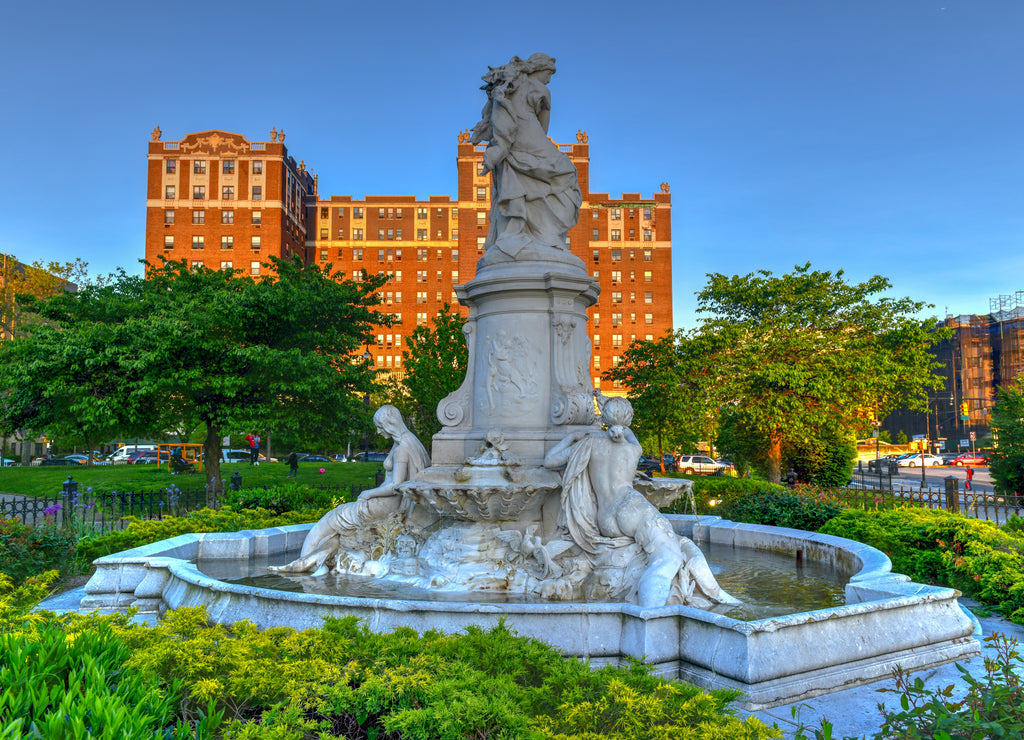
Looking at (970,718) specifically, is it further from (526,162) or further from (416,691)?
(526,162)

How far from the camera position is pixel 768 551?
975cm

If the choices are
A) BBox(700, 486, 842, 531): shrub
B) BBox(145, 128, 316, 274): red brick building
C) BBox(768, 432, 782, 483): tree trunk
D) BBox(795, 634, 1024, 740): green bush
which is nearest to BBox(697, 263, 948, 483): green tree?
→ BBox(768, 432, 782, 483): tree trunk

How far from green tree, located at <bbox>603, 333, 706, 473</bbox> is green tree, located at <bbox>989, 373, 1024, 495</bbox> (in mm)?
9343

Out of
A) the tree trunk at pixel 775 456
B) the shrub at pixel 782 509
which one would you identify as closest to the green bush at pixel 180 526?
the shrub at pixel 782 509

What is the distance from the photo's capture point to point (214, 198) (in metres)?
75.8

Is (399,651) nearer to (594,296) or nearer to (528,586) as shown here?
(528,586)

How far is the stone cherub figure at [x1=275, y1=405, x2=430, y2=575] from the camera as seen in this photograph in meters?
8.16

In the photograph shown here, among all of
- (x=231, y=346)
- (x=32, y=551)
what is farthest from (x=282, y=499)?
(x=231, y=346)

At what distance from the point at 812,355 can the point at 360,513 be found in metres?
20.7

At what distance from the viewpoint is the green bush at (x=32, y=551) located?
9.01 m

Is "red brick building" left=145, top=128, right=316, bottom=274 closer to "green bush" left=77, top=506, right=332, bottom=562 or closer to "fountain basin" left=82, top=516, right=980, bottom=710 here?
"green bush" left=77, top=506, right=332, bottom=562

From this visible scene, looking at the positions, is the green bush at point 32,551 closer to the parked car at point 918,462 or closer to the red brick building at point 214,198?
the parked car at point 918,462

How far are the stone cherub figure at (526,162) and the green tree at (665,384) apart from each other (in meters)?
15.4

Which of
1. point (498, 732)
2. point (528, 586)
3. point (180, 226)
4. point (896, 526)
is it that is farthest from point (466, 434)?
point (180, 226)
